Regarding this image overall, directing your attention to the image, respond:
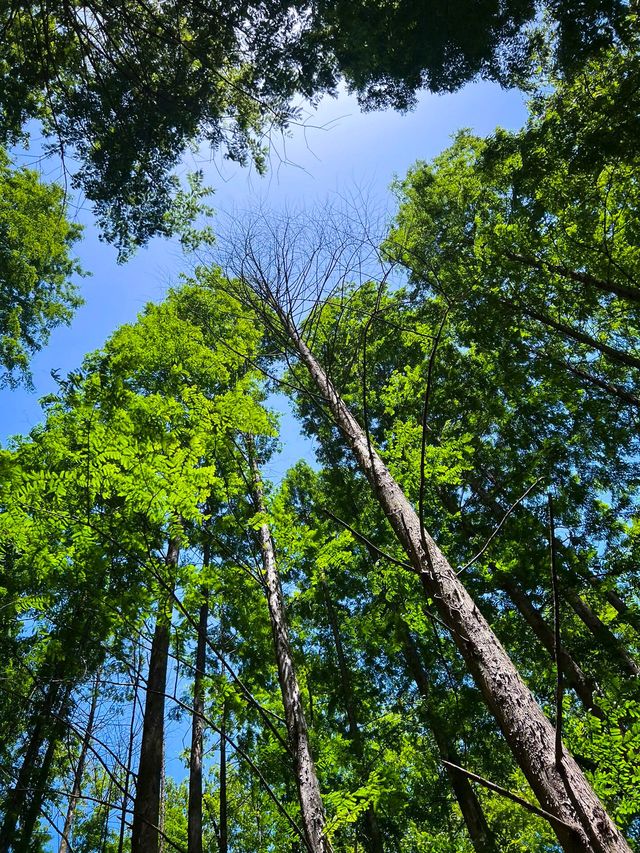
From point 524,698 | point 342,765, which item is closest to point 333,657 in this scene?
point 342,765

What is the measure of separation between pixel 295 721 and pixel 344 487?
18.7 ft

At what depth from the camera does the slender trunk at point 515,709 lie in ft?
5.35

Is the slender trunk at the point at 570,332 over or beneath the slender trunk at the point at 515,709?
over

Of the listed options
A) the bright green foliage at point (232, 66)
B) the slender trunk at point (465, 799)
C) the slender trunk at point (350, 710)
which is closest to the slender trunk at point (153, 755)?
the slender trunk at point (350, 710)

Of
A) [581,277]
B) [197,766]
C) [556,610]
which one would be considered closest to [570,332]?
[581,277]

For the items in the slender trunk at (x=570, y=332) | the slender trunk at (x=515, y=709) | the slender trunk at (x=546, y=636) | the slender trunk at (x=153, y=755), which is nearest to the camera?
the slender trunk at (x=515, y=709)

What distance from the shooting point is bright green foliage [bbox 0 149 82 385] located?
1169 centimetres

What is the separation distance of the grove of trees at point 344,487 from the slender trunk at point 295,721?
28 mm

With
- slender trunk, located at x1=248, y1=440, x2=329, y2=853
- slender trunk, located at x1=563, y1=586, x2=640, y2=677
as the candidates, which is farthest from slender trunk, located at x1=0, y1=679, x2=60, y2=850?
slender trunk, located at x1=563, y1=586, x2=640, y2=677

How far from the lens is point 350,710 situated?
23.4ft

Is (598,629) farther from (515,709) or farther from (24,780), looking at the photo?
(24,780)

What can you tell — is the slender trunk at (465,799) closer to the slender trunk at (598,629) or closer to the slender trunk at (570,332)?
the slender trunk at (598,629)

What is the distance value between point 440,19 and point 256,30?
222 centimetres

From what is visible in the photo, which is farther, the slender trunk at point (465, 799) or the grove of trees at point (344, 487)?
the slender trunk at point (465, 799)
